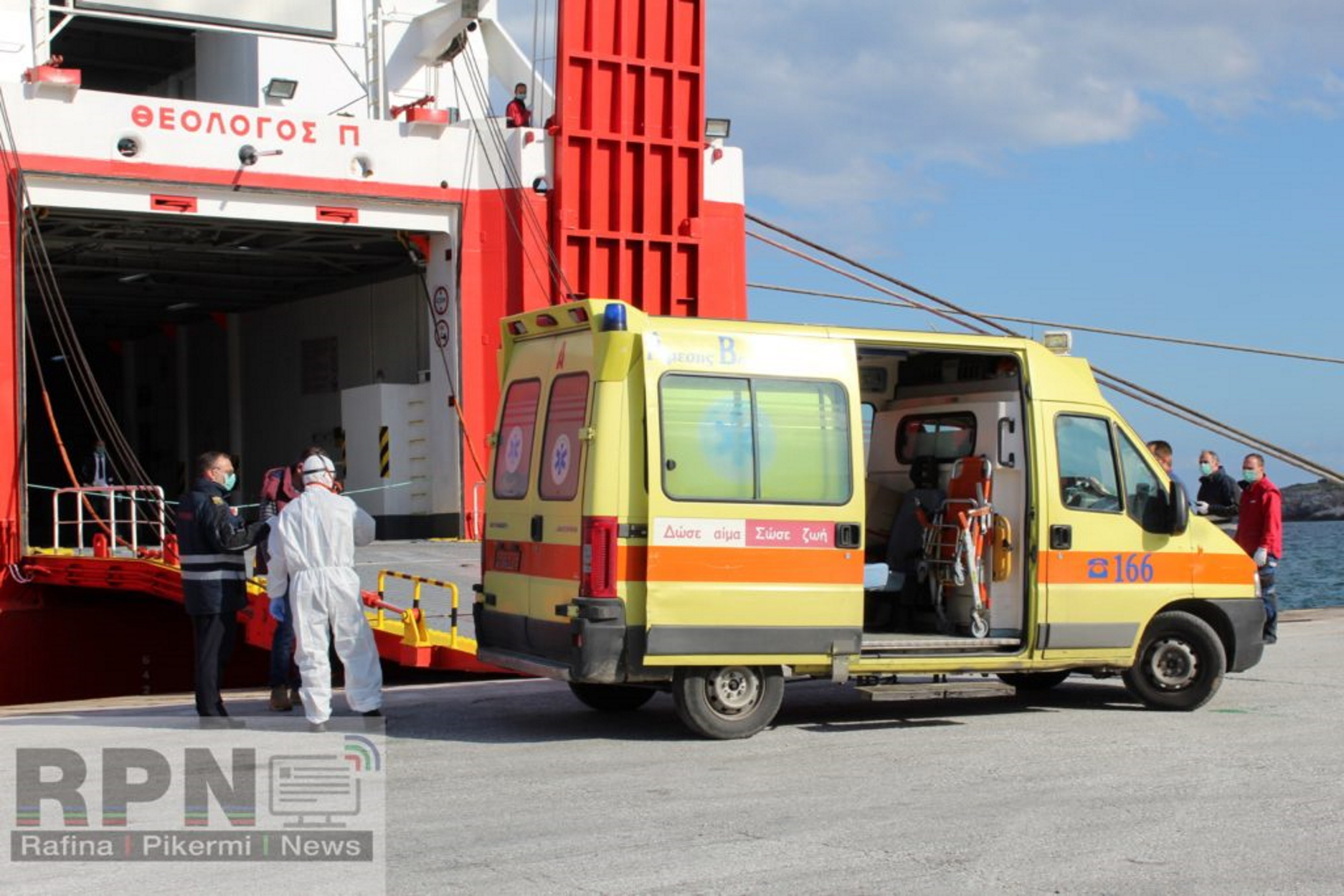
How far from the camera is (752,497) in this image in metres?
9.47

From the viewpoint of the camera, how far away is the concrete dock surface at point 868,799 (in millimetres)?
6277

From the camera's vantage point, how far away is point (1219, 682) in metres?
10.9

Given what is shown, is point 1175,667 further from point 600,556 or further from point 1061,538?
point 600,556

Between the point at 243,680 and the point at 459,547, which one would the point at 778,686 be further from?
the point at 243,680

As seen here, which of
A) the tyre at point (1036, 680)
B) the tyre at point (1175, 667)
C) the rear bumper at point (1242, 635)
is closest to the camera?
the tyre at point (1175, 667)

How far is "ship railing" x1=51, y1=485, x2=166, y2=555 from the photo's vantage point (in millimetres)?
16438

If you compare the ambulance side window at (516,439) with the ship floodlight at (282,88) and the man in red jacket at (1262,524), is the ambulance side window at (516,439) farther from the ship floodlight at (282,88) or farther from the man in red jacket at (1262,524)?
the ship floodlight at (282,88)

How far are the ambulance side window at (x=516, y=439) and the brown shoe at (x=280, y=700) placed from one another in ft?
6.65

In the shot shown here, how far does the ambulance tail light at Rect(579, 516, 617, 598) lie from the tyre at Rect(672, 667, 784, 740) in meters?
0.73

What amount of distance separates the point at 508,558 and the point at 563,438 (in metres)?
1.04

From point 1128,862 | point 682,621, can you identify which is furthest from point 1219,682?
point 1128,862

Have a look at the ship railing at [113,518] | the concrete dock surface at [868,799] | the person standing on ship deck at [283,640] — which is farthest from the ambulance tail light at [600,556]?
the ship railing at [113,518]

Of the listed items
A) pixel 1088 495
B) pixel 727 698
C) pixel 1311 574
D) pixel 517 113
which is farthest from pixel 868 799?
pixel 1311 574

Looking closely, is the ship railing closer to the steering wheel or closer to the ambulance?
the ambulance
